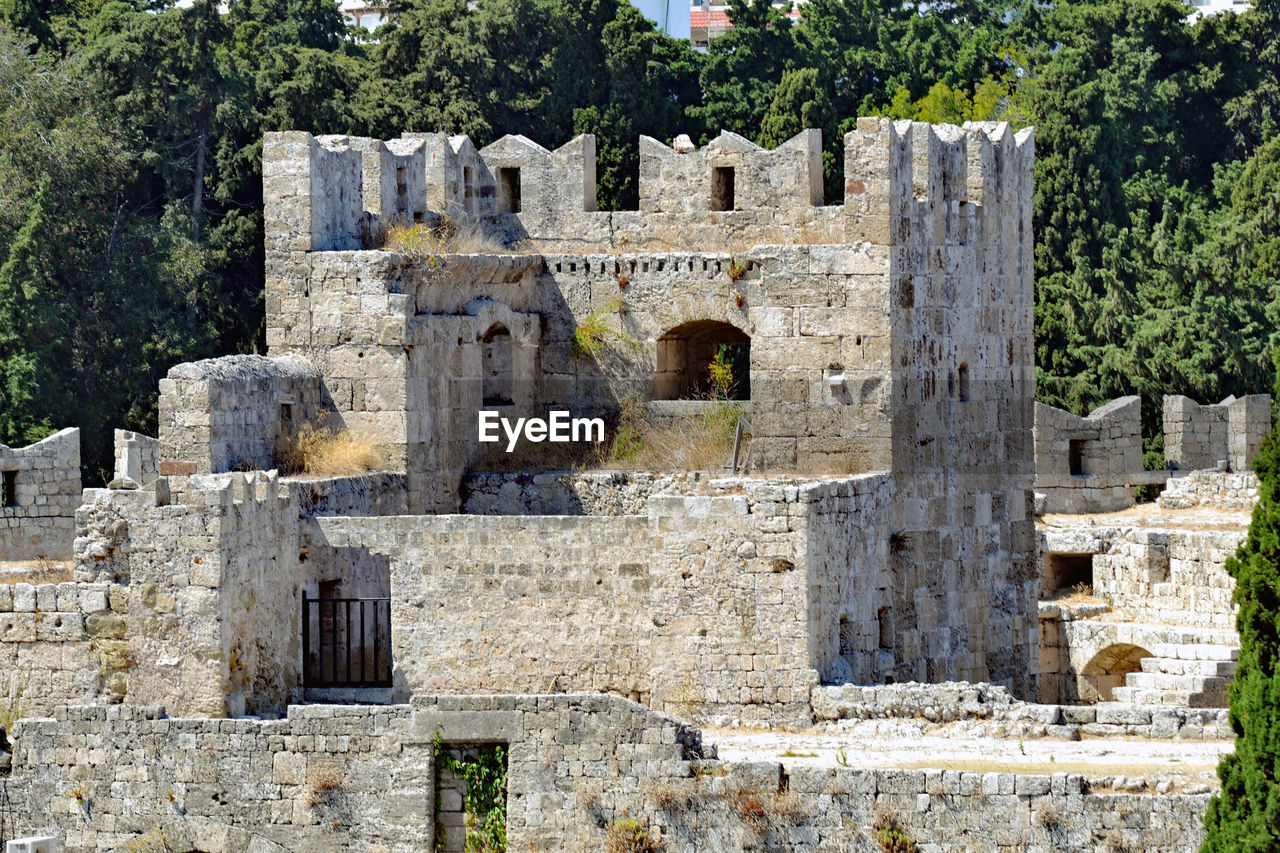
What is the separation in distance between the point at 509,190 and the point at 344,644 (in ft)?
24.1

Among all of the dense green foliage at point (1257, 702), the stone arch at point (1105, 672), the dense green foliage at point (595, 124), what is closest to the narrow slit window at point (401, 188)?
the stone arch at point (1105, 672)

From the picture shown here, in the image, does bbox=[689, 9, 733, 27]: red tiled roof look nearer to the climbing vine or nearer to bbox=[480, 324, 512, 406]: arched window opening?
bbox=[480, 324, 512, 406]: arched window opening

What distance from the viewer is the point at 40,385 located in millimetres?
40969

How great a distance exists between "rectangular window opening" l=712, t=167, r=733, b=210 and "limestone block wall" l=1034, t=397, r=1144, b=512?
10.4 m

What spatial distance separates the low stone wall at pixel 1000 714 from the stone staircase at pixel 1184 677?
4.20 m

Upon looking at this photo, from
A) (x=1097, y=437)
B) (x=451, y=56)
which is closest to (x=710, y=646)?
(x=1097, y=437)

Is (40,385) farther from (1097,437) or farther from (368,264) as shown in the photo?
(1097,437)

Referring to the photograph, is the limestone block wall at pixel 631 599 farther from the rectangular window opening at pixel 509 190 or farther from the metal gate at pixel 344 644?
the rectangular window opening at pixel 509 190

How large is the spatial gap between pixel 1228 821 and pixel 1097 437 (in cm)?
1944

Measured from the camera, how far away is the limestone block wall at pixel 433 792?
23859mm

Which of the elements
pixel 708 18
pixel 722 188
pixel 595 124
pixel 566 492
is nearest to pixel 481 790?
pixel 566 492

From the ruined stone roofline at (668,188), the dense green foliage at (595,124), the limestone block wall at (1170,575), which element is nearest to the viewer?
the ruined stone roofline at (668,188)

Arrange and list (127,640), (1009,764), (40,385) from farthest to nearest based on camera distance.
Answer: (40,385) → (127,640) → (1009,764)

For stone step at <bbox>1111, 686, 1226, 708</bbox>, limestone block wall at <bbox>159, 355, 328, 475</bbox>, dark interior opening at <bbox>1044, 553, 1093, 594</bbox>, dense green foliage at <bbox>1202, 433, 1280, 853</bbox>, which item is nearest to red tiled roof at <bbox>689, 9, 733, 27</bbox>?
dark interior opening at <bbox>1044, 553, 1093, 594</bbox>
